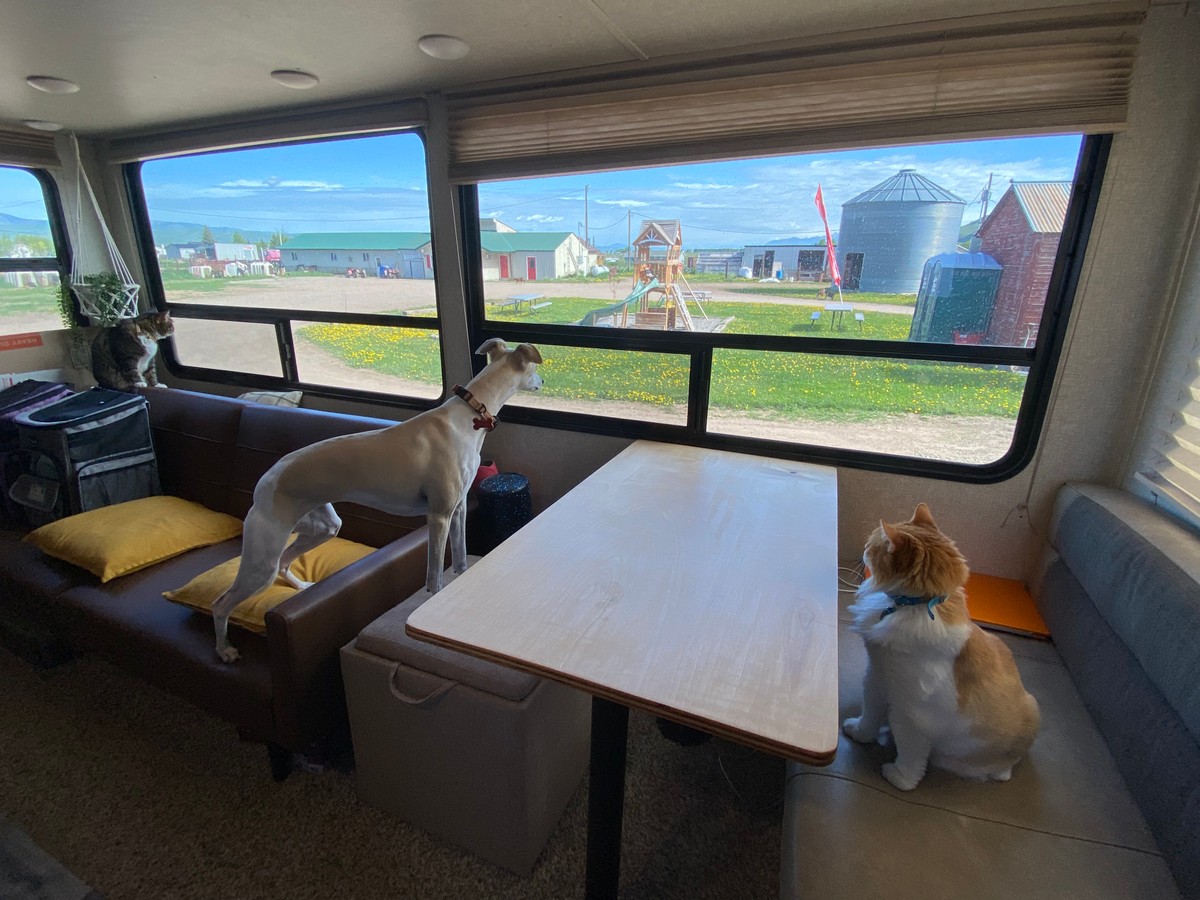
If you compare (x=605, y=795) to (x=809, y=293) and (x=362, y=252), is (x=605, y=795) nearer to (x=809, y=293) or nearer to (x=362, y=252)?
(x=809, y=293)

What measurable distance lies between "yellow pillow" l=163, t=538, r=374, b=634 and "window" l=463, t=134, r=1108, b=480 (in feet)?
3.24

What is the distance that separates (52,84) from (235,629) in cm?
228

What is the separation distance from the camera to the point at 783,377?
6.56 ft

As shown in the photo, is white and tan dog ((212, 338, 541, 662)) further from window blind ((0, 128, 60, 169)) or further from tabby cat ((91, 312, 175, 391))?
window blind ((0, 128, 60, 169))

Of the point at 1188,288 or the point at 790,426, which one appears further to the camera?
the point at 790,426

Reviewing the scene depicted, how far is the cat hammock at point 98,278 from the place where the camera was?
2.84 meters

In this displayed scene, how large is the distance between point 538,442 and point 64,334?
3.07 m

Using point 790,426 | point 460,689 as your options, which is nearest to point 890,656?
point 460,689

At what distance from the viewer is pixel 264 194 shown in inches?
109

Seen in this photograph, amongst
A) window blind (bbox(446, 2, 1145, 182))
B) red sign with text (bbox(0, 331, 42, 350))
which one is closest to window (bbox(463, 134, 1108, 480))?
window blind (bbox(446, 2, 1145, 182))

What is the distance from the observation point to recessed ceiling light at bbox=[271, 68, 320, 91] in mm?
1954

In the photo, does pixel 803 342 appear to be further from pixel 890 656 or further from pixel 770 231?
pixel 890 656

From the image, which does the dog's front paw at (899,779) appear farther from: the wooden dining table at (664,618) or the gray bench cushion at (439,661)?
the gray bench cushion at (439,661)

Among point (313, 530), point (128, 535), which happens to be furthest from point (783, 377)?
point (128, 535)
